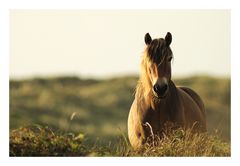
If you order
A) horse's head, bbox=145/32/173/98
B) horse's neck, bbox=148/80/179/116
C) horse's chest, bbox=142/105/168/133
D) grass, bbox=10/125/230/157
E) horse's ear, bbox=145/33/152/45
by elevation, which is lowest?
grass, bbox=10/125/230/157

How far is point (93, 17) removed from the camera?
7.99m

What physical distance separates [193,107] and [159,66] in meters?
0.96

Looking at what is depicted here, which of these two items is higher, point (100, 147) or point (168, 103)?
point (168, 103)

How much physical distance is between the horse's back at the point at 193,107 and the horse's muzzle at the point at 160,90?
54 centimetres

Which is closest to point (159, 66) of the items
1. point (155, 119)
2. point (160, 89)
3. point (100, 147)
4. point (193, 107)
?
point (160, 89)

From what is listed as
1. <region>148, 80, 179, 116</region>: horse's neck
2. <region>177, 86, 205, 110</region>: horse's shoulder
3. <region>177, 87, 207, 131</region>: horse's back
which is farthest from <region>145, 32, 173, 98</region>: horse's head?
<region>177, 86, 205, 110</region>: horse's shoulder

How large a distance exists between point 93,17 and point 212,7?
160 cm

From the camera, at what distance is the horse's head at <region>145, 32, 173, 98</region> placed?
7.18m

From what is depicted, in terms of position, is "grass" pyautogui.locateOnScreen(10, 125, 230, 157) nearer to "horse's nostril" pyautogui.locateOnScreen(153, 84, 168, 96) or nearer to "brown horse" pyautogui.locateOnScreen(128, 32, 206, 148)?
"brown horse" pyautogui.locateOnScreen(128, 32, 206, 148)

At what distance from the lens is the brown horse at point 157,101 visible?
7238 millimetres

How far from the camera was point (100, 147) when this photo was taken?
7449 millimetres

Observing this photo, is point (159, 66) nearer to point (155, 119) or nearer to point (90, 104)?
point (155, 119)

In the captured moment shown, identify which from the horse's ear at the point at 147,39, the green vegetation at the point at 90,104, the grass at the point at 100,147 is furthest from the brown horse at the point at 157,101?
the green vegetation at the point at 90,104
